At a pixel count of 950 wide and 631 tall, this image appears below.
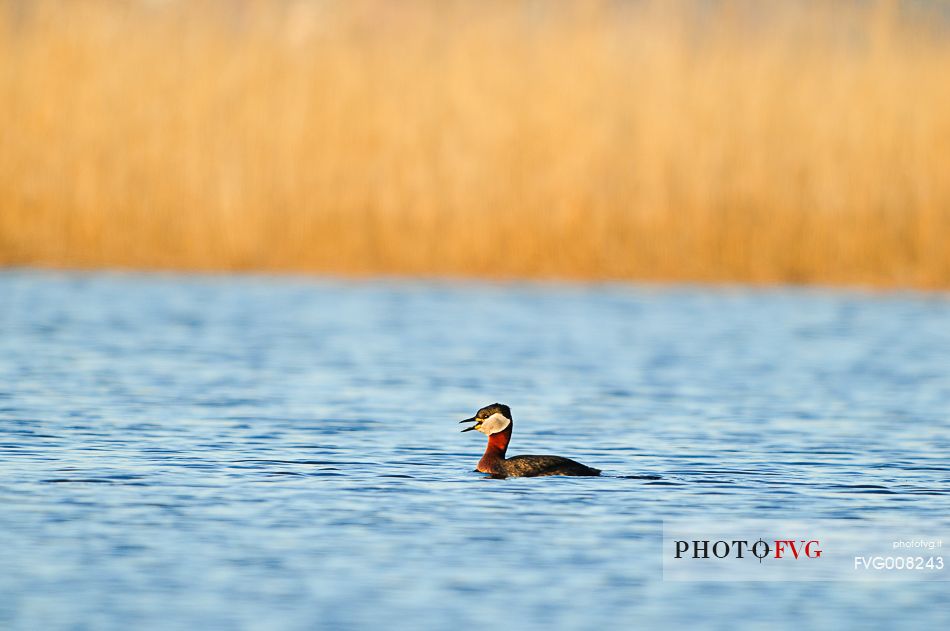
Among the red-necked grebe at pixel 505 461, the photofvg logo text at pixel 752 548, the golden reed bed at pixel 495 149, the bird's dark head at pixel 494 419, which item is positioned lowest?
the photofvg logo text at pixel 752 548

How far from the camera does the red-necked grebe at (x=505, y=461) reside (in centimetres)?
706

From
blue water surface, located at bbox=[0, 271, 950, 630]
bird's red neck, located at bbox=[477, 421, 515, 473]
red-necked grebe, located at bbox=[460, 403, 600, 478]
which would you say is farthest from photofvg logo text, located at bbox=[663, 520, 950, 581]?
bird's red neck, located at bbox=[477, 421, 515, 473]

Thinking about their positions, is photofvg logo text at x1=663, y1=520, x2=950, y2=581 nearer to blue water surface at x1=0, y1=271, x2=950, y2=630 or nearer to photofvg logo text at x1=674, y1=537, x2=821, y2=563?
photofvg logo text at x1=674, y1=537, x2=821, y2=563

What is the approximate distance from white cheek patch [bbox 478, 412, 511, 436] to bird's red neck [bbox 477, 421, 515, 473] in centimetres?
2

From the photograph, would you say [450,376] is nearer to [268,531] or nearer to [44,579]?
[268,531]

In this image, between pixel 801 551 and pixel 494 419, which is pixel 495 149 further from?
pixel 801 551

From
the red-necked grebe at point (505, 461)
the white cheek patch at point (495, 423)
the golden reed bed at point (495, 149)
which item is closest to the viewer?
the red-necked grebe at point (505, 461)

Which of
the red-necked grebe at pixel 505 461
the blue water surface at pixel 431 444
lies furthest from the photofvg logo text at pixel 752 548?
the red-necked grebe at pixel 505 461

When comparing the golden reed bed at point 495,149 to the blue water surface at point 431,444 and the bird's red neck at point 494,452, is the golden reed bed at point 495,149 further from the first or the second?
the bird's red neck at point 494,452

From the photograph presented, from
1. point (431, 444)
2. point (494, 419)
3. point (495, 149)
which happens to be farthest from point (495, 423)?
point (495, 149)

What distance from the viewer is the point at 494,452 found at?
23.6ft

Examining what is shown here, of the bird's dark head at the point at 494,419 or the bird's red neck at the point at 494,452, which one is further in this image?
the bird's dark head at the point at 494,419

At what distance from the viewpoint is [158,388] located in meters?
9.78

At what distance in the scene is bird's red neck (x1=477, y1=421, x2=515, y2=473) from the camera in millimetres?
7148
